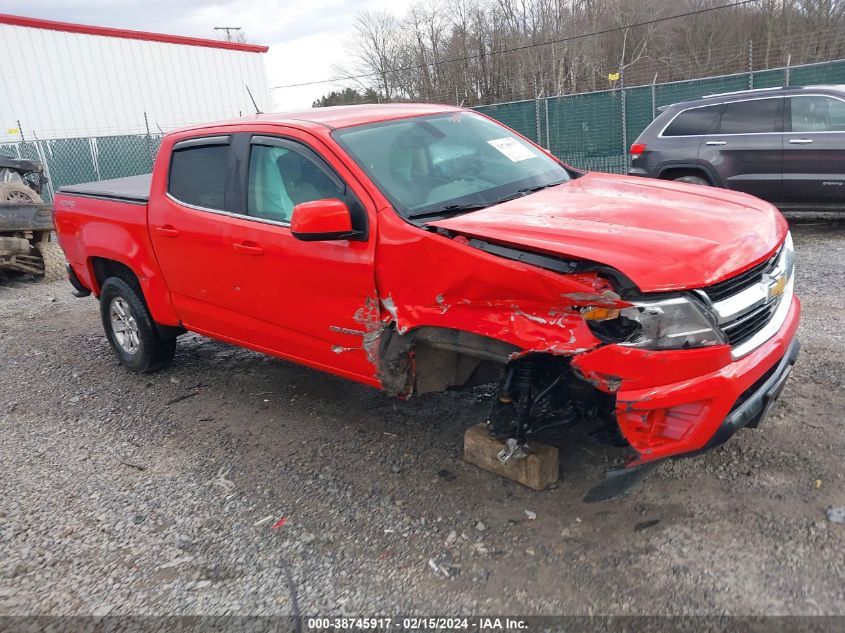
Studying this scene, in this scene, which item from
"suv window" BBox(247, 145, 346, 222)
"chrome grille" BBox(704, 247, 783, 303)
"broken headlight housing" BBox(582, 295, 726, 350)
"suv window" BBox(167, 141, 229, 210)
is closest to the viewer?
"broken headlight housing" BBox(582, 295, 726, 350)

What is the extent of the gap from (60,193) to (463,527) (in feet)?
14.8

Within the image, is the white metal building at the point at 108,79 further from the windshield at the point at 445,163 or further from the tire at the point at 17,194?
the windshield at the point at 445,163

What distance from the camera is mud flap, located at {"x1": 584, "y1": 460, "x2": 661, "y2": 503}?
263 centimetres

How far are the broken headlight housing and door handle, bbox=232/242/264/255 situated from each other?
210cm

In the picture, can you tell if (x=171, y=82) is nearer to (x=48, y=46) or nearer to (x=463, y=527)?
(x=48, y=46)

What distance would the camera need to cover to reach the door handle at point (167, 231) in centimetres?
441

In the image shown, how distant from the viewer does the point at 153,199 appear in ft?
15.2

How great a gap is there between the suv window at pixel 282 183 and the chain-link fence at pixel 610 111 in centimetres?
1150

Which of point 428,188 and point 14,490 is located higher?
point 428,188

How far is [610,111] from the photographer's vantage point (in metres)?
14.4

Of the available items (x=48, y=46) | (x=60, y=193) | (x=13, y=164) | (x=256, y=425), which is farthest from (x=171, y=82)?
(x=256, y=425)

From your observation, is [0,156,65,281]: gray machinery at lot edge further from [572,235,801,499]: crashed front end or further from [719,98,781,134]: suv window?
[719,98,781,134]: suv window

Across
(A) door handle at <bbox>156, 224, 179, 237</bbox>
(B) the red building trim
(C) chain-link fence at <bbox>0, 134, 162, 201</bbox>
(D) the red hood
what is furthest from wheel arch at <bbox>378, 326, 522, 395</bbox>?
(B) the red building trim

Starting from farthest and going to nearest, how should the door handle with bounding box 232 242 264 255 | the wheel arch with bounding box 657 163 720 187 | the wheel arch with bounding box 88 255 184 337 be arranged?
1. the wheel arch with bounding box 657 163 720 187
2. the wheel arch with bounding box 88 255 184 337
3. the door handle with bounding box 232 242 264 255
